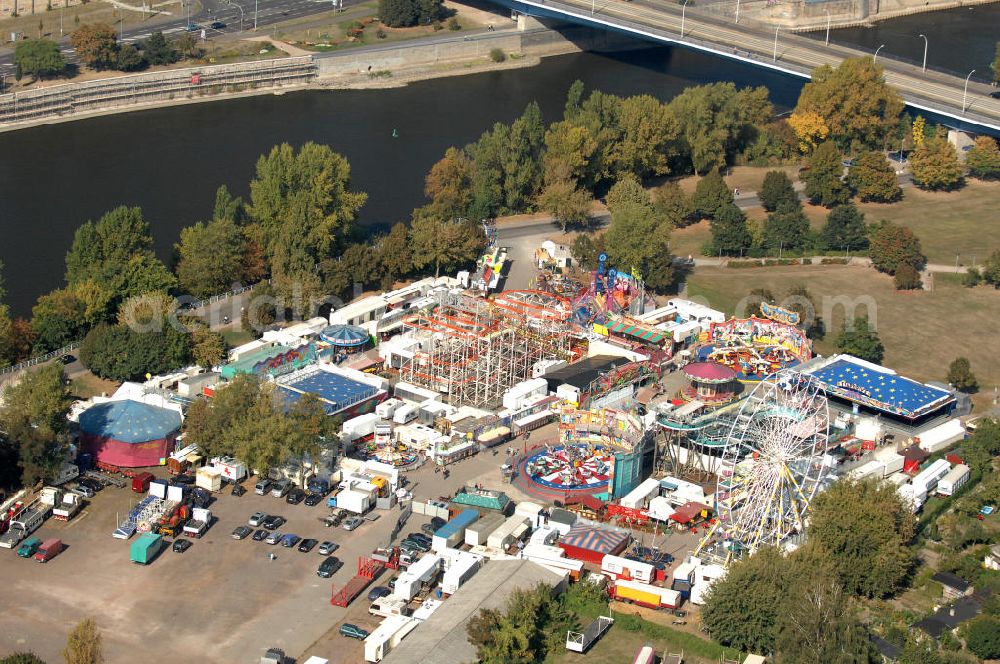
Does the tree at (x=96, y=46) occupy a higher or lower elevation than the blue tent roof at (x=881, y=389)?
higher

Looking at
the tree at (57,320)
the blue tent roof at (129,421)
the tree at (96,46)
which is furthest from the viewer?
the tree at (96,46)

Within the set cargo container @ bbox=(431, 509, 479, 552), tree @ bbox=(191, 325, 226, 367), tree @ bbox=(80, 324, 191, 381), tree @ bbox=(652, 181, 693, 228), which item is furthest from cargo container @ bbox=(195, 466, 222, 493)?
tree @ bbox=(652, 181, 693, 228)

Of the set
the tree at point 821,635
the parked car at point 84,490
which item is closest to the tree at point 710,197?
the parked car at point 84,490

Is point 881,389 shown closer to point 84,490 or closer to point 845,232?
point 845,232

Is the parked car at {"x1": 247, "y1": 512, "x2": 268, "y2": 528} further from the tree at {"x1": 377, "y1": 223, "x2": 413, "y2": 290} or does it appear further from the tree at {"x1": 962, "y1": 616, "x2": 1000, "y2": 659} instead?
the tree at {"x1": 962, "y1": 616, "x2": 1000, "y2": 659}

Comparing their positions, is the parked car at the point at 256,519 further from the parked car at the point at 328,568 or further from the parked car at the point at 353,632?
the parked car at the point at 353,632

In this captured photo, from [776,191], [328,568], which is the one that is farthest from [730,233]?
[328,568]
